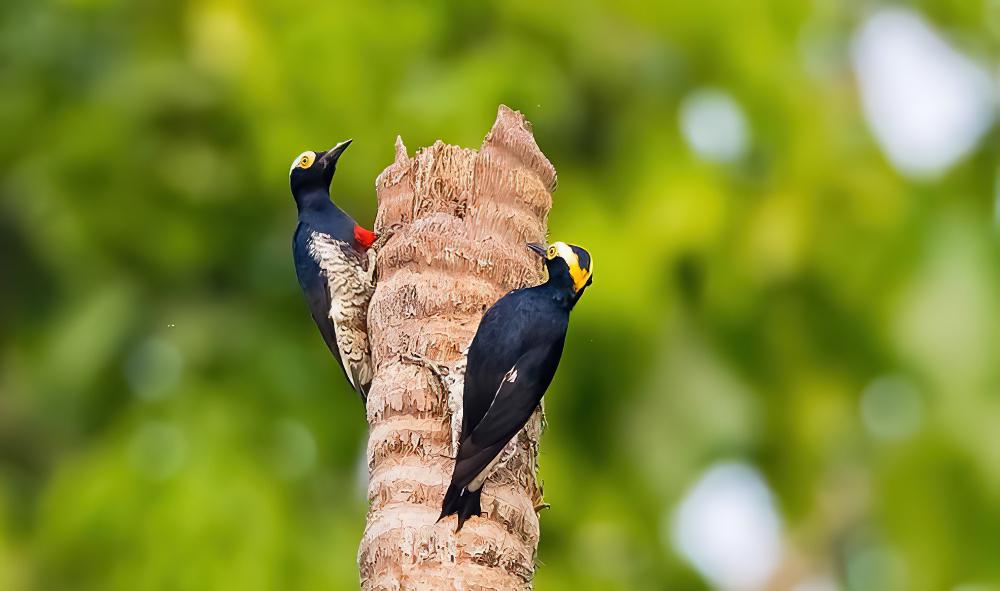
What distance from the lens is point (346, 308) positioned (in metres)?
6.02

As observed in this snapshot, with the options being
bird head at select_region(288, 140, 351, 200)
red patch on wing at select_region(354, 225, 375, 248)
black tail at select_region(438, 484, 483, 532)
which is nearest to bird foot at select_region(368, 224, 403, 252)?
red patch on wing at select_region(354, 225, 375, 248)

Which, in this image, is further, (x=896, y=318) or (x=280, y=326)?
(x=280, y=326)

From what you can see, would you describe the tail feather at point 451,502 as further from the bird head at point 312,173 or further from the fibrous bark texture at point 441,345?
the bird head at point 312,173

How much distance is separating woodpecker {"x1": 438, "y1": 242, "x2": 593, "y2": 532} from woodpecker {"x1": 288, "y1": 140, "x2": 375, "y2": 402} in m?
0.77

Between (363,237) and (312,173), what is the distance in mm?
500

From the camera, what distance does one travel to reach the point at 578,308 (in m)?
8.62

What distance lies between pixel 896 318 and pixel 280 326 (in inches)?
132

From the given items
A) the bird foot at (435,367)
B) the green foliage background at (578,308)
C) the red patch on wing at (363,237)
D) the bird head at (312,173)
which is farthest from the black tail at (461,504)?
the green foliage background at (578,308)

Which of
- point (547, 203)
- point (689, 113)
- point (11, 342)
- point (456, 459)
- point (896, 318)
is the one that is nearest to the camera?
point (456, 459)

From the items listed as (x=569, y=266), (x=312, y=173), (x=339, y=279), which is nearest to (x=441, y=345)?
(x=569, y=266)

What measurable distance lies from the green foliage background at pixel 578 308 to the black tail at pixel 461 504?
348cm

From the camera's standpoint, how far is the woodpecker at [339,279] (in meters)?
5.99

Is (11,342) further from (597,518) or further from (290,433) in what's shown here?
(597,518)

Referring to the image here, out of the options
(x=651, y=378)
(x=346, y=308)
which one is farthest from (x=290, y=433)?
(x=346, y=308)
